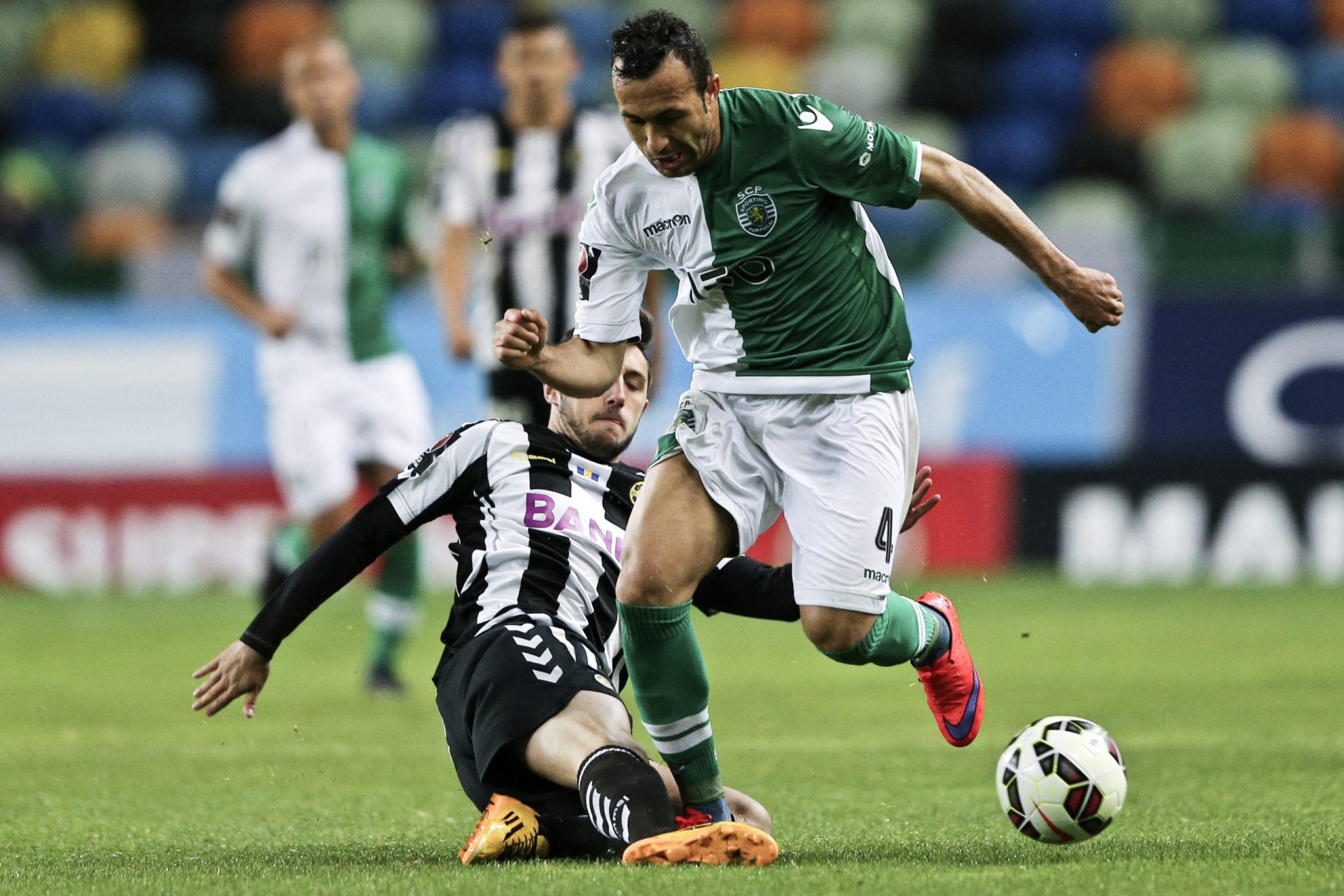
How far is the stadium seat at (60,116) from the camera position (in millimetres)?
15938

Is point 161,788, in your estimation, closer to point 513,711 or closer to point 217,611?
point 513,711

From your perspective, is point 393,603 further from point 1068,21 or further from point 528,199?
point 1068,21

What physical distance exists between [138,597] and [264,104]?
18.0 ft

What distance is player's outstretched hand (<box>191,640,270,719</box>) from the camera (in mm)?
4273

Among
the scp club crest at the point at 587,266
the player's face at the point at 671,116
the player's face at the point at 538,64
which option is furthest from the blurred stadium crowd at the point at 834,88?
the player's face at the point at 671,116

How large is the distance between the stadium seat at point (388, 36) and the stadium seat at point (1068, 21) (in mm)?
5257

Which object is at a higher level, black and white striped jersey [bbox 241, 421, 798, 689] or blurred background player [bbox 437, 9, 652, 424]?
blurred background player [bbox 437, 9, 652, 424]

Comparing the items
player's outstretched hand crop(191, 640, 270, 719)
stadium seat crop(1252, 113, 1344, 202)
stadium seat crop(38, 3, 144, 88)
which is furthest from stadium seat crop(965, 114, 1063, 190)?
player's outstretched hand crop(191, 640, 270, 719)

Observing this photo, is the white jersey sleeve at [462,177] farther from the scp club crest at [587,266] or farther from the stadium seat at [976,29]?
the stadium seat at [976,29]

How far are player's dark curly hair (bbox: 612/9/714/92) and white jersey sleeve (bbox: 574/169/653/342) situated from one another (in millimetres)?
455

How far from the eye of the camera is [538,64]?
784cm

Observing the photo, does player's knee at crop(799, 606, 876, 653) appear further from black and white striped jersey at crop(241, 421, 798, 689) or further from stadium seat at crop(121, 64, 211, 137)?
stadium seat at crop(121, 64, 211, 137)

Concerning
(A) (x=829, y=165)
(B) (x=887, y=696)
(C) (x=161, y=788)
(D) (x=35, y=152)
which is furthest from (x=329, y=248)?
(D) (x=35, y=152)

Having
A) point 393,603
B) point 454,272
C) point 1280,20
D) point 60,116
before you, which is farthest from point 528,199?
point 1280,20
